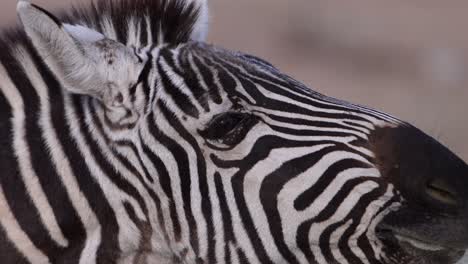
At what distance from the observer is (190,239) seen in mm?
3846

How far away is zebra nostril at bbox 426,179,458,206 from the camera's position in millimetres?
3574

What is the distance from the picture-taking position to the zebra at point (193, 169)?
368 cm

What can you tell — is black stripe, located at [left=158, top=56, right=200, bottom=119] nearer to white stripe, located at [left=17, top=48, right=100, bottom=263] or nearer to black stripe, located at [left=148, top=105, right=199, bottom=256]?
black stripe, located at [left=148, top=105, right=199, bottom=256]

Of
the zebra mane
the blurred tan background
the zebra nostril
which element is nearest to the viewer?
the zebra nostril

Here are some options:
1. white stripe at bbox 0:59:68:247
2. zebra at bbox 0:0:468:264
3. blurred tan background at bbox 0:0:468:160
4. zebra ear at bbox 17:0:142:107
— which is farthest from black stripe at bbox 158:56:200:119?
blurred tan background at bbox 0:0:468:160

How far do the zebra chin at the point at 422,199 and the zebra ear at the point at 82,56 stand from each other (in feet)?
3.80

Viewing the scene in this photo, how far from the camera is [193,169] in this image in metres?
3.80

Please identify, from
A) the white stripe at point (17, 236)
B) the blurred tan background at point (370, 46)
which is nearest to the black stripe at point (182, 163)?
the white stripe at point (17, 236)

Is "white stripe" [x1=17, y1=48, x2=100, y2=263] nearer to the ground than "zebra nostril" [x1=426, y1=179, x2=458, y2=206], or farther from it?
nearer to the ground

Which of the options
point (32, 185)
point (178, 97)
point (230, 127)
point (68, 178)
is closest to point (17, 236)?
point (32, 185)

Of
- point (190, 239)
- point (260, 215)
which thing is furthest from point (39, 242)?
point (260, 215)

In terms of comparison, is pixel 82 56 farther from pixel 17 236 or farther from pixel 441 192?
pixel 441 192

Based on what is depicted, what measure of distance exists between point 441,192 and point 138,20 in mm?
1676

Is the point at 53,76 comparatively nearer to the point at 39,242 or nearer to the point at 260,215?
the point at 39,242
